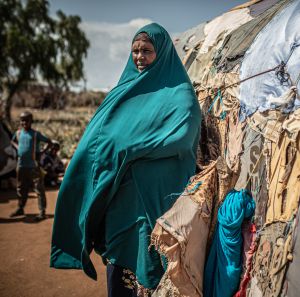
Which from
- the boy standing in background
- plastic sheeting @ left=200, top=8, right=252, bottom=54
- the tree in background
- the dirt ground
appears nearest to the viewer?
plastic sheeting @ left=200, top=8, right=252, bottom=54

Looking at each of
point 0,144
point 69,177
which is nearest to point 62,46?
point 0,144

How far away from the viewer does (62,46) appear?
2234cm

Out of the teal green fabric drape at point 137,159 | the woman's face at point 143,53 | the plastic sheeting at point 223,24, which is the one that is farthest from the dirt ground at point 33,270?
the plastic sheeting at point 223,24

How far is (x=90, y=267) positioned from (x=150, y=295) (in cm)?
43

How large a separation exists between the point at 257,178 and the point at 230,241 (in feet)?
1.18

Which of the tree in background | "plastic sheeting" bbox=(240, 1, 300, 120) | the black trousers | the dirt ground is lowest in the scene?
the dirt ground

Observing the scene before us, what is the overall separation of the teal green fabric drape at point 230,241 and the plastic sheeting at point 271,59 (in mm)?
506

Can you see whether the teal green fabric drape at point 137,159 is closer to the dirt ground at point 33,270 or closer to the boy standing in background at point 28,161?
the dirt ground at point 33,270

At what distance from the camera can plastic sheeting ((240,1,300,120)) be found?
166cm

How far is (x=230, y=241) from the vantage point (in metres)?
1.78

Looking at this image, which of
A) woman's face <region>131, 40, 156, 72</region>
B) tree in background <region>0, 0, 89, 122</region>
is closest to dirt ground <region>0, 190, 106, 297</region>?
woman's face <region>131, 40, 156, 72</region>

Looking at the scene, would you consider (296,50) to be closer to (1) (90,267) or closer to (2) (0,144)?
(1) (90,267)

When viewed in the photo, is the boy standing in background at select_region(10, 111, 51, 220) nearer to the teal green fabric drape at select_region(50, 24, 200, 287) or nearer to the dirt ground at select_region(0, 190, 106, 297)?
the dirt ground at select_region(0, 190, 106, 297)

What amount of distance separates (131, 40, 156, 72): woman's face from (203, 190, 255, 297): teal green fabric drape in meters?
0.91
